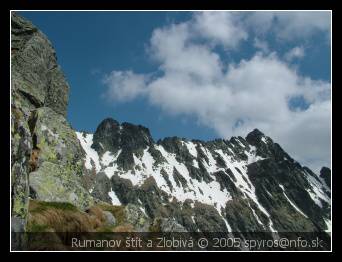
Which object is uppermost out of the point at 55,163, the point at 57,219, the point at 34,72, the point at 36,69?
the point at 36,69

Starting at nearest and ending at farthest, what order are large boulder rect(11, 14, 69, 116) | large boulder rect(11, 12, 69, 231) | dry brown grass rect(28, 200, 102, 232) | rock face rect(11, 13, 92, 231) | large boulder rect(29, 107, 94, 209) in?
1. rock face rect(11, 13, 92, 231)
2. dry brown grass rect(28, 200, 102, 232)
3. large boulder rect(29, 107, 94, 209)
4. large boulder rect(11, 12, 69, 231)
5. large boulder rect(11, 14, 69, 116)

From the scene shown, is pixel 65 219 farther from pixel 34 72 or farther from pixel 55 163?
pixel 34 72

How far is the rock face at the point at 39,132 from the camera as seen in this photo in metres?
27.3

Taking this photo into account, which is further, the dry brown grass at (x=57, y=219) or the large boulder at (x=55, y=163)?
the large boulder at (x=55, y=163)

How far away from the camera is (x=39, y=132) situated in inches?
1615

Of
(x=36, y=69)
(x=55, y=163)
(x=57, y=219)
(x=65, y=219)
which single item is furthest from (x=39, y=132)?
(x=36, y=69)

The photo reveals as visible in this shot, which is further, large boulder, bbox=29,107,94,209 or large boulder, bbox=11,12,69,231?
large boulder, bbox=11,12,69,231

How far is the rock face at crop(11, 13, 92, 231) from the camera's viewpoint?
89.5ft

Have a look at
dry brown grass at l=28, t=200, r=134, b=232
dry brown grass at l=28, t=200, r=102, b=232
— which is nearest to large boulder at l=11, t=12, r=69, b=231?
dry brown grass at l=28, t=200, r=134, b=232

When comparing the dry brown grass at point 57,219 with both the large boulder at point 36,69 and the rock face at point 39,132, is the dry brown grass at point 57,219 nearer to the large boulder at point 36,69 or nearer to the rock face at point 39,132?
the rock face at point 39,132

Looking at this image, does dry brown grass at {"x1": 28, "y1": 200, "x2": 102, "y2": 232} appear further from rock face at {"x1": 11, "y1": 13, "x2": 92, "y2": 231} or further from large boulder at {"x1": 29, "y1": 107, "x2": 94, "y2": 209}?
large boulder at {"x1": 29, "y1": 107, "x2": 94, "y2": 209}

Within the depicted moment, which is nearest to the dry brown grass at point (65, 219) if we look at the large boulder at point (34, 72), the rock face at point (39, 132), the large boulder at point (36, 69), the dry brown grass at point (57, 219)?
the dry brown grass at point (57, 219)

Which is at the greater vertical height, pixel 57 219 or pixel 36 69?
pixel 36 69
